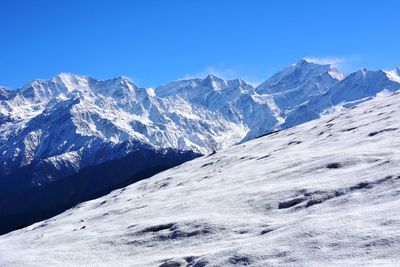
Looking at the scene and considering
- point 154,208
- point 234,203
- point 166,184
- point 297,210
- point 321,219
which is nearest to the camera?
point 321,219

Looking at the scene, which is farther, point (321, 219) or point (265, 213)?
point (265, 213)

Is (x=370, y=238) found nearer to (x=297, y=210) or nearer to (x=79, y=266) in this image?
(x=297, y=210)

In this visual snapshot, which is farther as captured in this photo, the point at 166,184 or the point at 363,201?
the point at 166,184

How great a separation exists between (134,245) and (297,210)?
5384 mm

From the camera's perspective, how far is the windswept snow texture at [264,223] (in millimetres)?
12195

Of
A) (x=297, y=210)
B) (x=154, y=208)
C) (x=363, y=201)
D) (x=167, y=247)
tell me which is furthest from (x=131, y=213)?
(x=363, y=201)

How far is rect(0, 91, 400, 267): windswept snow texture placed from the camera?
1220 centimetres

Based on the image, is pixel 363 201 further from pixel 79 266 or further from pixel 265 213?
pixel 79 266

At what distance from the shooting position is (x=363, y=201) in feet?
51.4

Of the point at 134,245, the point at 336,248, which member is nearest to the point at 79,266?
the point at 134,245

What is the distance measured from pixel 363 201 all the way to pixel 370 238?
4.01m

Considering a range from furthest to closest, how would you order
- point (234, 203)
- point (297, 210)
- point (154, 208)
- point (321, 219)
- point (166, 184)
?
1. point (166, 184)
2. point (154, 208)
3. point (234, 203)
4. point (297, 210)
5. point (321, 219)

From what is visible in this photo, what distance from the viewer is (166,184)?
118ft

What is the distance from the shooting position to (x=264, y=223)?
16.4 metres
